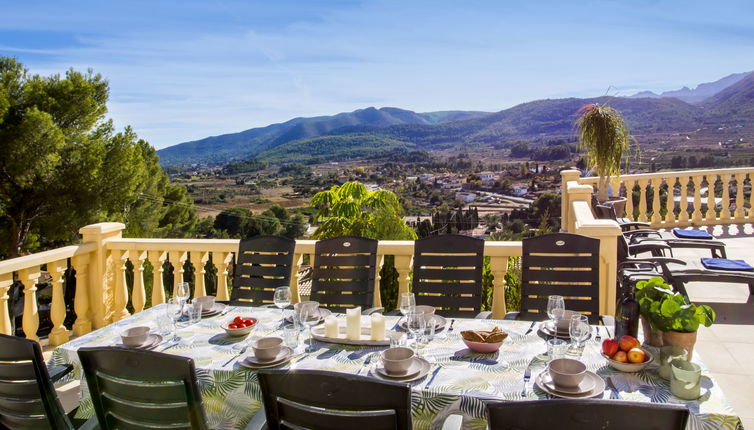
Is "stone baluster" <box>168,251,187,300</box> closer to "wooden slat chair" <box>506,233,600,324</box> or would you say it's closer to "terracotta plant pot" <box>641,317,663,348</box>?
"wooden slat chair" <box>506,233,600,324</box>

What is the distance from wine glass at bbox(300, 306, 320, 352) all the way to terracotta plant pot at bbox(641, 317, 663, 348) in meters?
1.34

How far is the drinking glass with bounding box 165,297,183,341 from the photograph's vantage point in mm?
2439

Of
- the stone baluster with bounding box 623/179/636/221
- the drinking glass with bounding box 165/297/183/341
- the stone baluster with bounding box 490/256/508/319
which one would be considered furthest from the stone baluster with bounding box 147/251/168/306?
the stone baluster with bounding box 623/179/636/221

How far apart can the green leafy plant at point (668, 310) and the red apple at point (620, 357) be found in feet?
0.60

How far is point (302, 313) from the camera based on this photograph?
2201mm

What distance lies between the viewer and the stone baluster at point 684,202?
7.86m

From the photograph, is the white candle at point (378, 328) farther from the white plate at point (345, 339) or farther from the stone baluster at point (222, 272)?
the stone baluster at point (222, 272)

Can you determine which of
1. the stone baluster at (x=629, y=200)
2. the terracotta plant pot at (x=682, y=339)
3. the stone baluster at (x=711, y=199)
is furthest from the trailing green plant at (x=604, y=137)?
the terracotta plant pot at (x=682, y=339)

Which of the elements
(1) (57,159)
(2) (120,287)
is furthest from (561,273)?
(1) (57,159)

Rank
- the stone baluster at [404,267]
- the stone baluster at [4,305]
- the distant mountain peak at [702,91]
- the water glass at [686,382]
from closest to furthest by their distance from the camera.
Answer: the water glass at [686,382], the stone baluster at [4,305], the stone baluster at [404,267], the distant mountain peak at [702,91]

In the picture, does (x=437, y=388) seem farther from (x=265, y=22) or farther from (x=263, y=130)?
(x=263, y=130)

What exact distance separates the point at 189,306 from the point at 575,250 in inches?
85.1

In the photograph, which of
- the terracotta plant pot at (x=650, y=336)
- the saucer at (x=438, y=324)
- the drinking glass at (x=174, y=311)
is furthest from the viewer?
the drinking glass at (x=174, y=311)

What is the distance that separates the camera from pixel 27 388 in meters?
1.74
